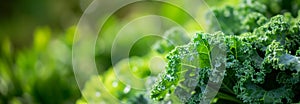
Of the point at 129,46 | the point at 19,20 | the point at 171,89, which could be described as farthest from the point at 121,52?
the point at 19,20

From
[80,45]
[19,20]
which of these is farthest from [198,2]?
[19,20]

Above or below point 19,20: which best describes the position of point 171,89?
below

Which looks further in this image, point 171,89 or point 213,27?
point 213,27

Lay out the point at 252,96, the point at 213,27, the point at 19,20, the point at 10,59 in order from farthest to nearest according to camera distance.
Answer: the point at 19,20, the point at 10,59, the point at 213,27, the point at 252,96

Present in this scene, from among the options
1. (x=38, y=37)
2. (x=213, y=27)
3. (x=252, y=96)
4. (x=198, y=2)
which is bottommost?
(x=252, y=96)

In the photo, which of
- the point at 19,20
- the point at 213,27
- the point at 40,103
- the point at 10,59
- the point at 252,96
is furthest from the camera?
the point at 19,20

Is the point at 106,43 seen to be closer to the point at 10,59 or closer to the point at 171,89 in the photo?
the point at 10,59

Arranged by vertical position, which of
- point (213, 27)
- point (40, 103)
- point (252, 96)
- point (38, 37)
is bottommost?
point (252, 96)

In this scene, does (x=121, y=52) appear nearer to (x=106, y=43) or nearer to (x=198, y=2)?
(x=106, y=43)

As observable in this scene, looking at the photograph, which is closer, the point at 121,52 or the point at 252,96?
the point at 252,96
